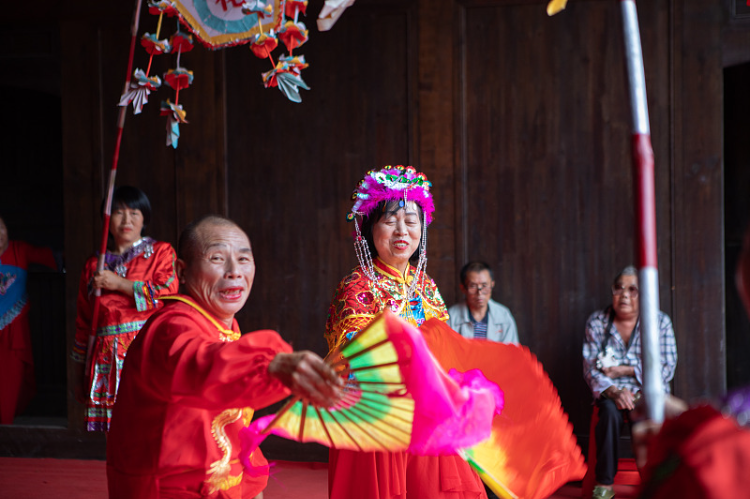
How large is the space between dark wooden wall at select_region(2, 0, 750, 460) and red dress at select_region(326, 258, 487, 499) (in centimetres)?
180

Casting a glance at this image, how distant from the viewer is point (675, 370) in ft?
14.1

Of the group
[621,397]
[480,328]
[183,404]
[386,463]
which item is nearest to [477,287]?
[480,328]

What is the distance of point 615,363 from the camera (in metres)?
3.95

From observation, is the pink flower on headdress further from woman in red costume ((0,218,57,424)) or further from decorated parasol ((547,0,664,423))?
woman in red costume ((0,218,57,424))

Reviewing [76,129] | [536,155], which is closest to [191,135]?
[76,129]

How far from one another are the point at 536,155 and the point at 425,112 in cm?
74

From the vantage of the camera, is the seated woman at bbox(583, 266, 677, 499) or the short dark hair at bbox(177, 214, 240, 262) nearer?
the short dark hair at bbox(177, 214, 240, 262)

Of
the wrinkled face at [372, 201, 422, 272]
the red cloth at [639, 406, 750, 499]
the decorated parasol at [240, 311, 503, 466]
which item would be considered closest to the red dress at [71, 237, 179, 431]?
the wrinkled face at [372, 201, 422, 272]

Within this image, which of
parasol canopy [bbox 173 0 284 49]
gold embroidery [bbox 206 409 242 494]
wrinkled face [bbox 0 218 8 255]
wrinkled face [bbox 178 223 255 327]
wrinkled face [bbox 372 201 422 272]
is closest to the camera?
gold embroidery [bbox 206 409 242 494]

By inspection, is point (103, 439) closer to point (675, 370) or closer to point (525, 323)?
point (525, 323)

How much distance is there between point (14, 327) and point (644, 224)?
503cm

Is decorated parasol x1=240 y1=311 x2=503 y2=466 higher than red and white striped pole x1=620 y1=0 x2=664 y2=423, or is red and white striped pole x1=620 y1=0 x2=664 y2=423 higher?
red and white striped pole x1=620 y1=0 x2=664 y2=423

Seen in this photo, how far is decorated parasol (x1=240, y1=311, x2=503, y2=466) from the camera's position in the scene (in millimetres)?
1549

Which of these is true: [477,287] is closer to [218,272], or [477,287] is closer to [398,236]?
[398,236]
